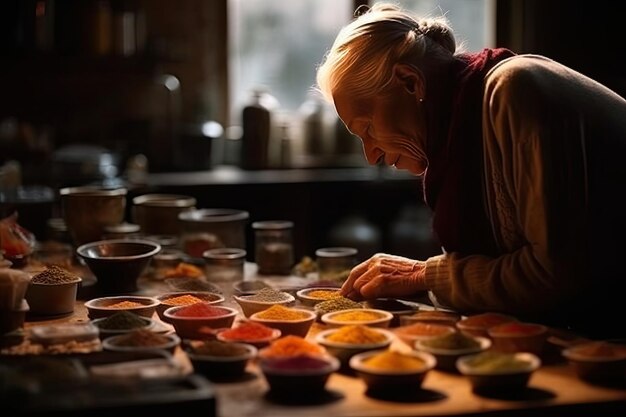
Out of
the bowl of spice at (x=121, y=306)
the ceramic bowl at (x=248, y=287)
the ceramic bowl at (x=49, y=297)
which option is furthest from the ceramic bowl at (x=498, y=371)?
the ceramic bowl at (x=49, y=297)

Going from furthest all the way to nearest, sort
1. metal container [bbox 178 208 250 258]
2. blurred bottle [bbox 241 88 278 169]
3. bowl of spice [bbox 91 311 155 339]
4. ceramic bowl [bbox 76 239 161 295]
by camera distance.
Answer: blurred bottle [bbox 241 88 278 169], metal container [bbox 178 208 250 258], ceramic bowl [bbox 76 239 161 295], bowl of spice [bbox 91 311 155 339]

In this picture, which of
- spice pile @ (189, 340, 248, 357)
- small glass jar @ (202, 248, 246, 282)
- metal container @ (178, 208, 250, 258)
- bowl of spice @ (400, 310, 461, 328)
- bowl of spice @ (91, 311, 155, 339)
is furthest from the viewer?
metal container @ (178, 208, 250, 258)

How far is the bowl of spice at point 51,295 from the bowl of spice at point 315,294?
60cm

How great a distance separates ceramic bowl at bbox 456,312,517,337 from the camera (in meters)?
2.05

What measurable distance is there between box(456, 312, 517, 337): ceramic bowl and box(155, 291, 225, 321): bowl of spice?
2.11 ft

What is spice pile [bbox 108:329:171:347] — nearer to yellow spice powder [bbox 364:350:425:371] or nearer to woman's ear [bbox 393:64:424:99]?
yellow spice powder [bbox 364:350:425:371]

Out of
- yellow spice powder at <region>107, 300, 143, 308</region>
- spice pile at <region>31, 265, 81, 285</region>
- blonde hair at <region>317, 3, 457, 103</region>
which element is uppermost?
blonde hair at <region>317, 3, 457, 103</region>

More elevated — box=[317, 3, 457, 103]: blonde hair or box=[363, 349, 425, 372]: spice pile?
box=[317, 3, 457, 103]: blonde hair

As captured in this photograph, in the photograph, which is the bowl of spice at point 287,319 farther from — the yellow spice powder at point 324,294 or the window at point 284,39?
the window at point 284,39

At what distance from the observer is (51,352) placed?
6.48ft

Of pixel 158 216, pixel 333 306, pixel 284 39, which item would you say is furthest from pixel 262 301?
pixel 284 39

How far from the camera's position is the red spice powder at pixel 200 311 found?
85.5 inches

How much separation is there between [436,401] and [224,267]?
1.56 meters

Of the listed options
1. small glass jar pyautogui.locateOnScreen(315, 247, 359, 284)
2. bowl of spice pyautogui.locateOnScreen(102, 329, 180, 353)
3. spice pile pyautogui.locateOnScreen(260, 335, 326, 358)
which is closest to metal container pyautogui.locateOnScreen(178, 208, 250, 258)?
small glass jar pyautogui.locateOnScreen(315, 247, 359, 284)
